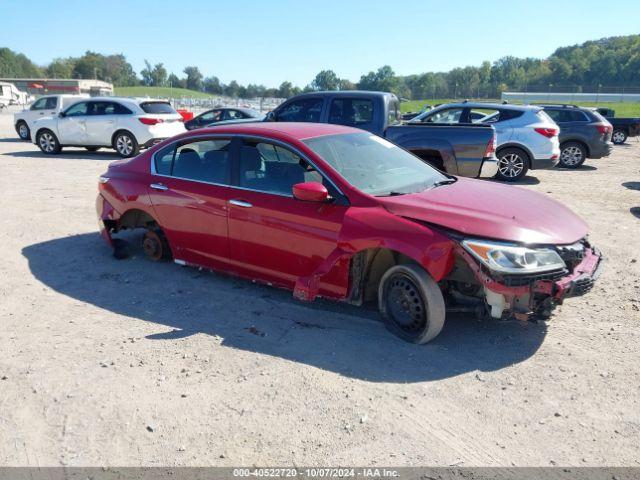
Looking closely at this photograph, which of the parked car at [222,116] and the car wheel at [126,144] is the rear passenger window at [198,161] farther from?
the parked car at [222,116]

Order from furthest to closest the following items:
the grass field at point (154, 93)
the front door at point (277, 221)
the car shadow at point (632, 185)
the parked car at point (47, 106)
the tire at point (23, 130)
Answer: the grass field at point (154, 93), the tire at point (23, 130), the parked car at point (47, 106), the car shadow at point (632, 185), the front door at point (277, 221)

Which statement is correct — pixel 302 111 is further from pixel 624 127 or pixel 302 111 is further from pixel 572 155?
pixel 624 127

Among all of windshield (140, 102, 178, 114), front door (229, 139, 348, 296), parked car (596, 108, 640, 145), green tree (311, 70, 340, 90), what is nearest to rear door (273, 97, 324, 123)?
front door (229, 139, 348, 296)

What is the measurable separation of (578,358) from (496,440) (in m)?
1.31

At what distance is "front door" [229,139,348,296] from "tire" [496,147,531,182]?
28.9 feet

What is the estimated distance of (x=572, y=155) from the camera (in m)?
15.4

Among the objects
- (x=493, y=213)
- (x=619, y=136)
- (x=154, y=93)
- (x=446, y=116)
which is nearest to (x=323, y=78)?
(x=154, y=93)

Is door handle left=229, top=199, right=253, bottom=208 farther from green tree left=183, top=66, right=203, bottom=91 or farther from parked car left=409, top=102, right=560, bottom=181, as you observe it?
green tree left=183, top=66, right=203, bottom=91

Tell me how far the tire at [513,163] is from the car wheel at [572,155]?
3809mm

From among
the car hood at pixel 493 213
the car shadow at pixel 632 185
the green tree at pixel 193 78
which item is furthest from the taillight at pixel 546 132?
the green tree at pixel 193 78

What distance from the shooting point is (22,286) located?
5.51m

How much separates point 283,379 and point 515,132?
33.5ft

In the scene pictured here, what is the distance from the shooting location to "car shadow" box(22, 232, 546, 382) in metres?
3.98

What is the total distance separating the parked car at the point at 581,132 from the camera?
48.7 ft
